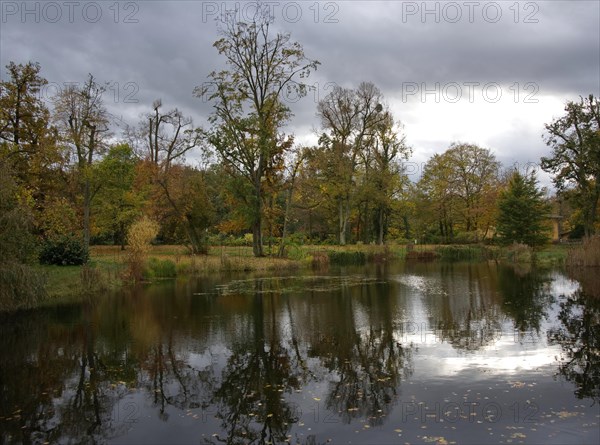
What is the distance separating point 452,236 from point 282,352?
1962 inches

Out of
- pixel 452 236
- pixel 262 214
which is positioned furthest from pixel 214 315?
pixel 452 236

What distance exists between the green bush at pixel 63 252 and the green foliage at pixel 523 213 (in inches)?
1357

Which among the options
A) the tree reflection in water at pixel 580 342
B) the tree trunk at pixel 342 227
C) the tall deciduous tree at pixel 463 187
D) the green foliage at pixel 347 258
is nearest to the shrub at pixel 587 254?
the tree reflection in water at pixel 580 342

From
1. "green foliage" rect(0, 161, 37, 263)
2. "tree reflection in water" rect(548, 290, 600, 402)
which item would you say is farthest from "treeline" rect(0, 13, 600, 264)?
"tree reflection in water" rect(548, 290, 600, 402)

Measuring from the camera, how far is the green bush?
2366 centimetres

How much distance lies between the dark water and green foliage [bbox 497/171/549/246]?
2733 cm

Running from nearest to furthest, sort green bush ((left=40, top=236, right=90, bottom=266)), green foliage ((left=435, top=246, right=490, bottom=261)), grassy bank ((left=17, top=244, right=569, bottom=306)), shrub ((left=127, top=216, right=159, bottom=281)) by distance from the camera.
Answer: grassy bank ((left=17, top=244, right=569, bottom=306))
green bush ((left=40, top=236, right=90, bottom=266))
shrub ((left=127, top=216, right=159, bottom=281))
green foliage ((left=435, top=246, right=490, bottom=261))

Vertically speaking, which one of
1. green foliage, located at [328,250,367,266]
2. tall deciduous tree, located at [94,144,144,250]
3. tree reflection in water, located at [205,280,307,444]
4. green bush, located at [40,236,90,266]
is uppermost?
tall deciduous tree, located at [94,144,144,250]

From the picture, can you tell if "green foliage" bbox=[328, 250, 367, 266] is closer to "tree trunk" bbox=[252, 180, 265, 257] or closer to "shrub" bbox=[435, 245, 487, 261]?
"tree trunk" bbox=[252, 180, 265, 257]

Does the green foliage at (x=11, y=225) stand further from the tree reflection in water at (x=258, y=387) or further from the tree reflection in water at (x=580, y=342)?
the tree reflection in water at (x=580, y=342)

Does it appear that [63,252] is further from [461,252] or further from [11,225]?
[461,252]

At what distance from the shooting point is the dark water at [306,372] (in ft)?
22.6

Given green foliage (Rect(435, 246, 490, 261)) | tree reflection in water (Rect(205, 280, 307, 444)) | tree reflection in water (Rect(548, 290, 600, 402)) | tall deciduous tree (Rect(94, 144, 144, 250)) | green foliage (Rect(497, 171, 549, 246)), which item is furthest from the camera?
green foliage (Rect(435, 246, 490, 261))

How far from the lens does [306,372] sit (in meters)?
9.53
